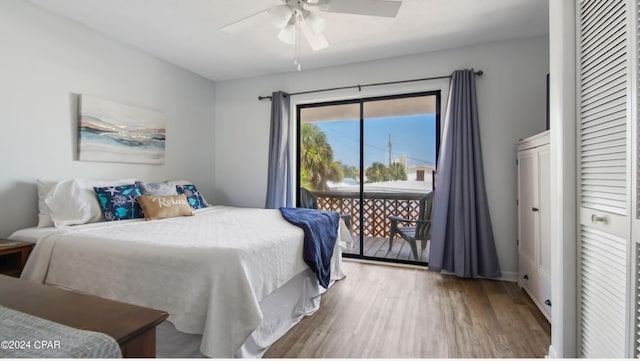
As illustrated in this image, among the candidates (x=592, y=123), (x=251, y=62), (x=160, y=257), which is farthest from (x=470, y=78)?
(x=160, y=257)

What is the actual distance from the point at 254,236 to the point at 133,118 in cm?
221

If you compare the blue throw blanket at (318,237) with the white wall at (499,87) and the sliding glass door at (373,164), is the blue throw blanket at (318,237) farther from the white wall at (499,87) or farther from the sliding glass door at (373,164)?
the white wall at (499,87)

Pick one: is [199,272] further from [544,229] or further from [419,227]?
[419,227]

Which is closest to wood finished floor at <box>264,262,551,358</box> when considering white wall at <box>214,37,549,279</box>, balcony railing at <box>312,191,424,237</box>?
A: white wall at <box>214,37,549,279</box>

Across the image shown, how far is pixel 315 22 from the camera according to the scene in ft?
6.81

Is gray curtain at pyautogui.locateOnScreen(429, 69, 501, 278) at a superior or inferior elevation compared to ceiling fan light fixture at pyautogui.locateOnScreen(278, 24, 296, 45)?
inferior

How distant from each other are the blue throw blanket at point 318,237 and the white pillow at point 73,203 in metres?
1.59

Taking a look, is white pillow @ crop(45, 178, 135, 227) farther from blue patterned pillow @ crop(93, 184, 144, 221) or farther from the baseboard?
the baseboard

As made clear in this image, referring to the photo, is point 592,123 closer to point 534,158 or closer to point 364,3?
A: point 534,158

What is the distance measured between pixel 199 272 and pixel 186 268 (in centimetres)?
8

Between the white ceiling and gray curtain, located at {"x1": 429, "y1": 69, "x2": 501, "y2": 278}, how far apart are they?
1.68 ft

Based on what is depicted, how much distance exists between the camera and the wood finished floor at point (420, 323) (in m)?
1.74

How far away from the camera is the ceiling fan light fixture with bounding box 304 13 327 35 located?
6.70 ft

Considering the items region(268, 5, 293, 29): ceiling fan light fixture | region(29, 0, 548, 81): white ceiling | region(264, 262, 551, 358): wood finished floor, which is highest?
region(29, 0, 548, 81): white ceiling
